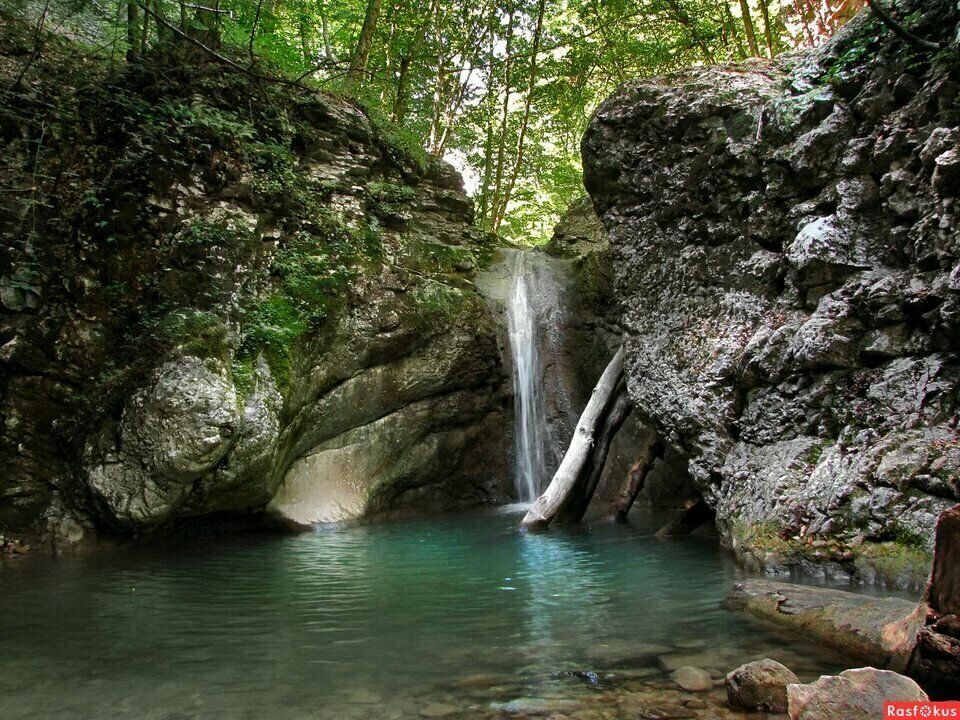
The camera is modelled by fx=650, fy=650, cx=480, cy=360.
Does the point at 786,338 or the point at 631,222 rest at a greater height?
the point at 631,222

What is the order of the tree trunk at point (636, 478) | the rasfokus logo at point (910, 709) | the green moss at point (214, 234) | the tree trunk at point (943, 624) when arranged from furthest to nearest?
1. the tree trunk at point (636, 478)
2. the green moss at point (214, 234)
3. the tree trunk at point (943, 624)
4. the rasfokus logo at point (910, 709)

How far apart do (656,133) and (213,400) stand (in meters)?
6.19

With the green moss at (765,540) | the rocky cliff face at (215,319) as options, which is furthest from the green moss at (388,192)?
the green moss at (765,540)

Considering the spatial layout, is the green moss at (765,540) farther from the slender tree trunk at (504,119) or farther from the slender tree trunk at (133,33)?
the slender tree trunk at (504,119)

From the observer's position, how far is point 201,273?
8.45m

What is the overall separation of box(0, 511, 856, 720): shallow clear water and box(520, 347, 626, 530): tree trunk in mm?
1608

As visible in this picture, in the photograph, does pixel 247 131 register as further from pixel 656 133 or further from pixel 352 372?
pixel 656 133

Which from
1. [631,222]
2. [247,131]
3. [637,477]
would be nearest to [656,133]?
[631,222]

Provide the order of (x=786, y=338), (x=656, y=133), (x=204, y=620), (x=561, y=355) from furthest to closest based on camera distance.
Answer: (x=561, y=355) < (x=656, y=133) < (x=786, y=338) < (x=204, y=620)

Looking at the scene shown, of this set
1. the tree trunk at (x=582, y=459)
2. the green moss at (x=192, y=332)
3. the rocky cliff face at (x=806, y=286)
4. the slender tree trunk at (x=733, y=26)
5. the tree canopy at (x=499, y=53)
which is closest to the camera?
the rocky cliff face at (x=806, y=286)

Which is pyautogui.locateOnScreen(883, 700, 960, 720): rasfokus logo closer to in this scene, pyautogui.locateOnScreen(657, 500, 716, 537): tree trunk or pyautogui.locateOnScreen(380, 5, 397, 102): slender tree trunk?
pyautogui.locateOnScreen(657, 500, 716, 537): tree trunk

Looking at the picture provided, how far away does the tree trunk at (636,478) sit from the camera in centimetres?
872

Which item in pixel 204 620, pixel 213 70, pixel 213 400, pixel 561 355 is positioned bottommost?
pixel 204 620

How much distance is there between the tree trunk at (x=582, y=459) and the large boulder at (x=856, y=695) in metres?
5.98
